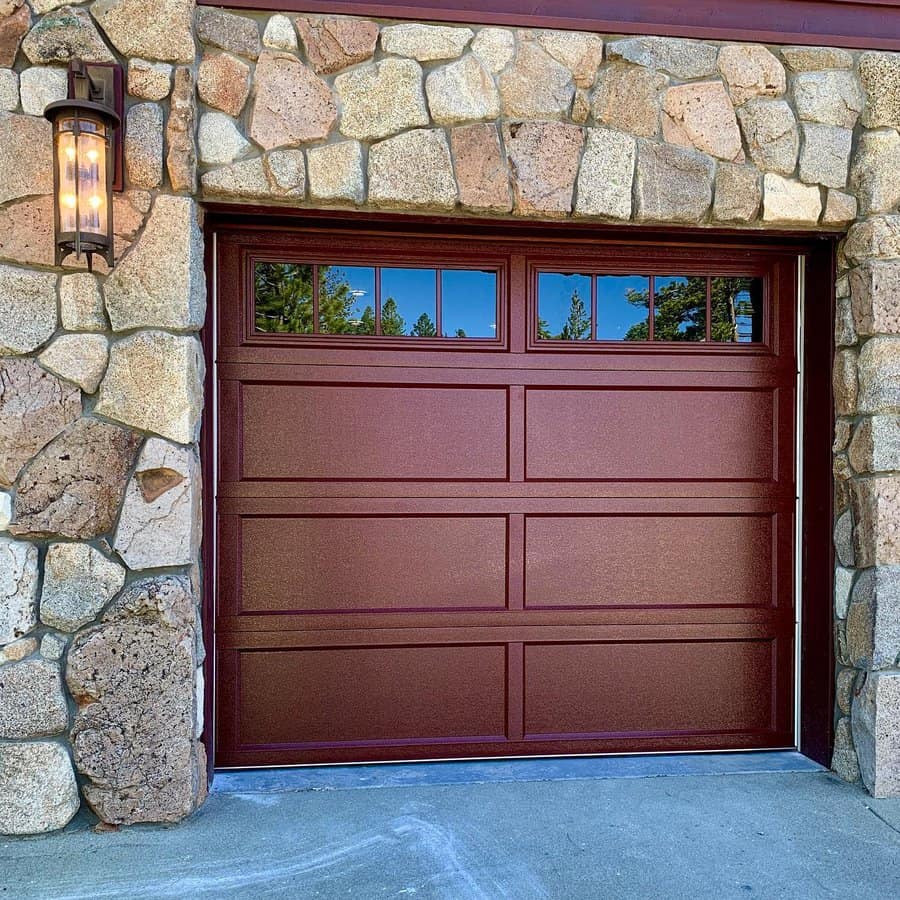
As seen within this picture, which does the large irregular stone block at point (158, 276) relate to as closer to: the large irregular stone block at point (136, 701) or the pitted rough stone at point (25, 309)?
the pitted rough stone at point (25, 309)

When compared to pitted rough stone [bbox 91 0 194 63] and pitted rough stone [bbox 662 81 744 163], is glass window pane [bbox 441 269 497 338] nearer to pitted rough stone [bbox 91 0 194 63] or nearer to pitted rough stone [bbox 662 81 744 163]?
pitted rough stone [bbox 662 81 744 163]

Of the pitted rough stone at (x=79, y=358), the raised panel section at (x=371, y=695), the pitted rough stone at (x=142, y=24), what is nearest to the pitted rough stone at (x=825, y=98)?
the pitted rough stone at (x=142, y=24)

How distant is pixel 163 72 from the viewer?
2.43 meters

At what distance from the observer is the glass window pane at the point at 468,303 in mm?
2947

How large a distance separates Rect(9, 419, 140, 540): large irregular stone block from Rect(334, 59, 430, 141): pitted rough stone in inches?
50.4

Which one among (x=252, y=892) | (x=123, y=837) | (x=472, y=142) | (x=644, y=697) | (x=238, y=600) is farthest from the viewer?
(x=644, y=697)

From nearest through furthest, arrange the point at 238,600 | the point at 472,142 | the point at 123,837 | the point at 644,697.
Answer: the point at 123,837 < the point at 472,142 < the point at 238,600 < the point at 644,697

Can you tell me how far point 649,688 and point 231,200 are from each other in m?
2.42

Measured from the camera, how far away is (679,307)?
3047 millimetres

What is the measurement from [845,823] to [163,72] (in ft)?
10.9

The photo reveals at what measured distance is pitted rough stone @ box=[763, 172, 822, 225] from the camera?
272 cm

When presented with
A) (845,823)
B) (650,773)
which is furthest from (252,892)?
(845,823)

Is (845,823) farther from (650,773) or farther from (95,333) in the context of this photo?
(95,333)

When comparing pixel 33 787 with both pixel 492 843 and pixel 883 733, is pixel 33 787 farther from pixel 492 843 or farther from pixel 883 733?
pixel 883 733
